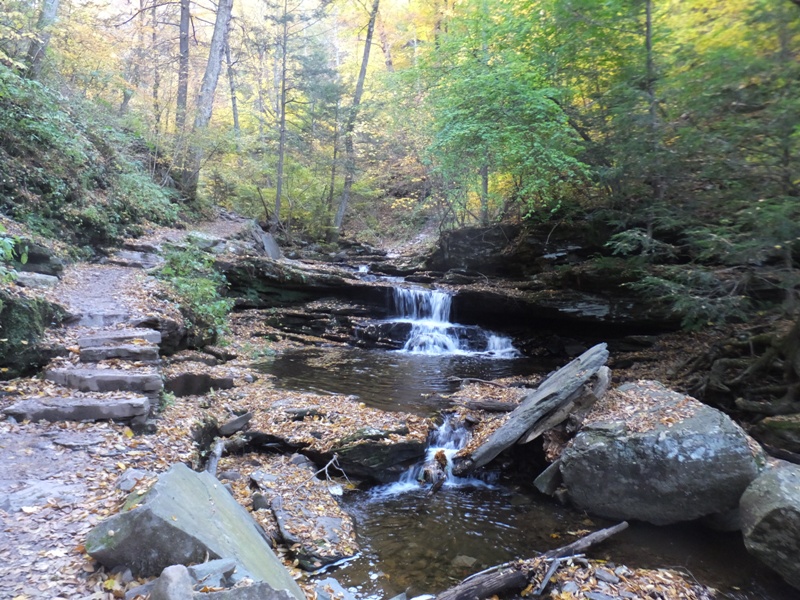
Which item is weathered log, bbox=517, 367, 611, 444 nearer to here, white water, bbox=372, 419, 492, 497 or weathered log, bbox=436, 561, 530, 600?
white water, bbox=372, 419, 492, 497

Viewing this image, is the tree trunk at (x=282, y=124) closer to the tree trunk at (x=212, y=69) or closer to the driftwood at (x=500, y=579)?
the tree trunk at (x=212, y=69)

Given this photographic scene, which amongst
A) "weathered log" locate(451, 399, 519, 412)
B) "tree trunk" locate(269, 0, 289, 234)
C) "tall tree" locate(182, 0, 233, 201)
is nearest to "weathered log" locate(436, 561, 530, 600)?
"weathered log" locate(451, 399, 519, 412)

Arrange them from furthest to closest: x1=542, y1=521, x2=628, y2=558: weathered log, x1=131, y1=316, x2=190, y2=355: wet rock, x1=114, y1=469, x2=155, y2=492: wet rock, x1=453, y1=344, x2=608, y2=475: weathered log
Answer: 1. x1=131, y1=316, x2=190, y2=355: wet rock
2. x1=453, y1=344, x2=608, y2=475: weathered log
3. x1=542, y1=521, x2=628, y2=558: weathered log
4. x1=114, y1=469, x2=155, y2=492: wet rock

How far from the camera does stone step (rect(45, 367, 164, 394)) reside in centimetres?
539

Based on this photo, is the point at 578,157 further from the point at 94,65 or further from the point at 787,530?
the point at 94,65

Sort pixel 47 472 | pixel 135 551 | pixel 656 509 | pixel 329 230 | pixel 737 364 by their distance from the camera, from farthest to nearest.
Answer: pixel 329 230 < pixel 737 364 < pixel 656 509 < pixel 47 472 < pixel 135 551

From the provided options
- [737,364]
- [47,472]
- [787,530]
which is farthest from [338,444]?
[737,364]

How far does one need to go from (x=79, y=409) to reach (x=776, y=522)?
7.14m

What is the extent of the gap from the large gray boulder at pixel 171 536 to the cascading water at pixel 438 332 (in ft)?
36.3

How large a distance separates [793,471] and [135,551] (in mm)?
6090

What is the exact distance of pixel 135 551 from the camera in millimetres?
2707

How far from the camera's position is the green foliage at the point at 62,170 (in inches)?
361

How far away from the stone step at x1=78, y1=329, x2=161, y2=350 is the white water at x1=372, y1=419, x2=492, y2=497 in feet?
13.2

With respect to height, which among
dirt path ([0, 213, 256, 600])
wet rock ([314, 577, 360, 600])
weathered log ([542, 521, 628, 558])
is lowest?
wet rock ([314, 577, 360, 600])
